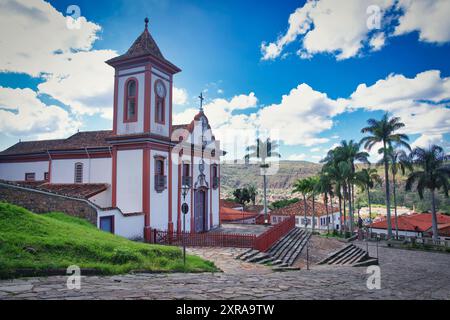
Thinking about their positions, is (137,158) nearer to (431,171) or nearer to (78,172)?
(78,172)

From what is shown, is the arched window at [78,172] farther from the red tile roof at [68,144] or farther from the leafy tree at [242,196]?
the leafy tree at [242,196]

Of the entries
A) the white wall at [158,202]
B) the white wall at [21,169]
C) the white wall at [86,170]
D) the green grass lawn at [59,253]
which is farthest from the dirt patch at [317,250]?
the white wall at [21,169]

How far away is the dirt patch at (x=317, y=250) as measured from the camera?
1626 centimetres

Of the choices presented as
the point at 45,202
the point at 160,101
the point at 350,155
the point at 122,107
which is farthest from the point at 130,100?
the point at 350,155

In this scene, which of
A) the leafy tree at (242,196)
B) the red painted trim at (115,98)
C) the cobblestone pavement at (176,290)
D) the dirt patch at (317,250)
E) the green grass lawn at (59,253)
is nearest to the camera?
the cobblestone pavement at (176,290)

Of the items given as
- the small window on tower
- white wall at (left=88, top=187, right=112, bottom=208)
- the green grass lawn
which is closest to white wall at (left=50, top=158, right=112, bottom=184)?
white wall at (left=88, top=187, right=112, bottom=208)

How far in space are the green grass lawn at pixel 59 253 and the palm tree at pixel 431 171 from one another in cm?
2966

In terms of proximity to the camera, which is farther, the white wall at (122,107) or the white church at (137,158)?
the white wall at (122,107)

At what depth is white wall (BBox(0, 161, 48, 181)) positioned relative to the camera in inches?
867

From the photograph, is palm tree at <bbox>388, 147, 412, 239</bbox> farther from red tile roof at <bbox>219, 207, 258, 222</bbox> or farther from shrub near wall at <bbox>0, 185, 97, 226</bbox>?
shrub near wall at <bbox>0, 185, 97, 226</bbox>

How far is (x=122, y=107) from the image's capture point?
61.8 ft

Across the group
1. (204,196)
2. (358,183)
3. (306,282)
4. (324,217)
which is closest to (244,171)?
(324,217)

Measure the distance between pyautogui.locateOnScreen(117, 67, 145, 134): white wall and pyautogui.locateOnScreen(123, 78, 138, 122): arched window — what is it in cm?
21

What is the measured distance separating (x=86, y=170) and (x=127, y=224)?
5.91 meters
